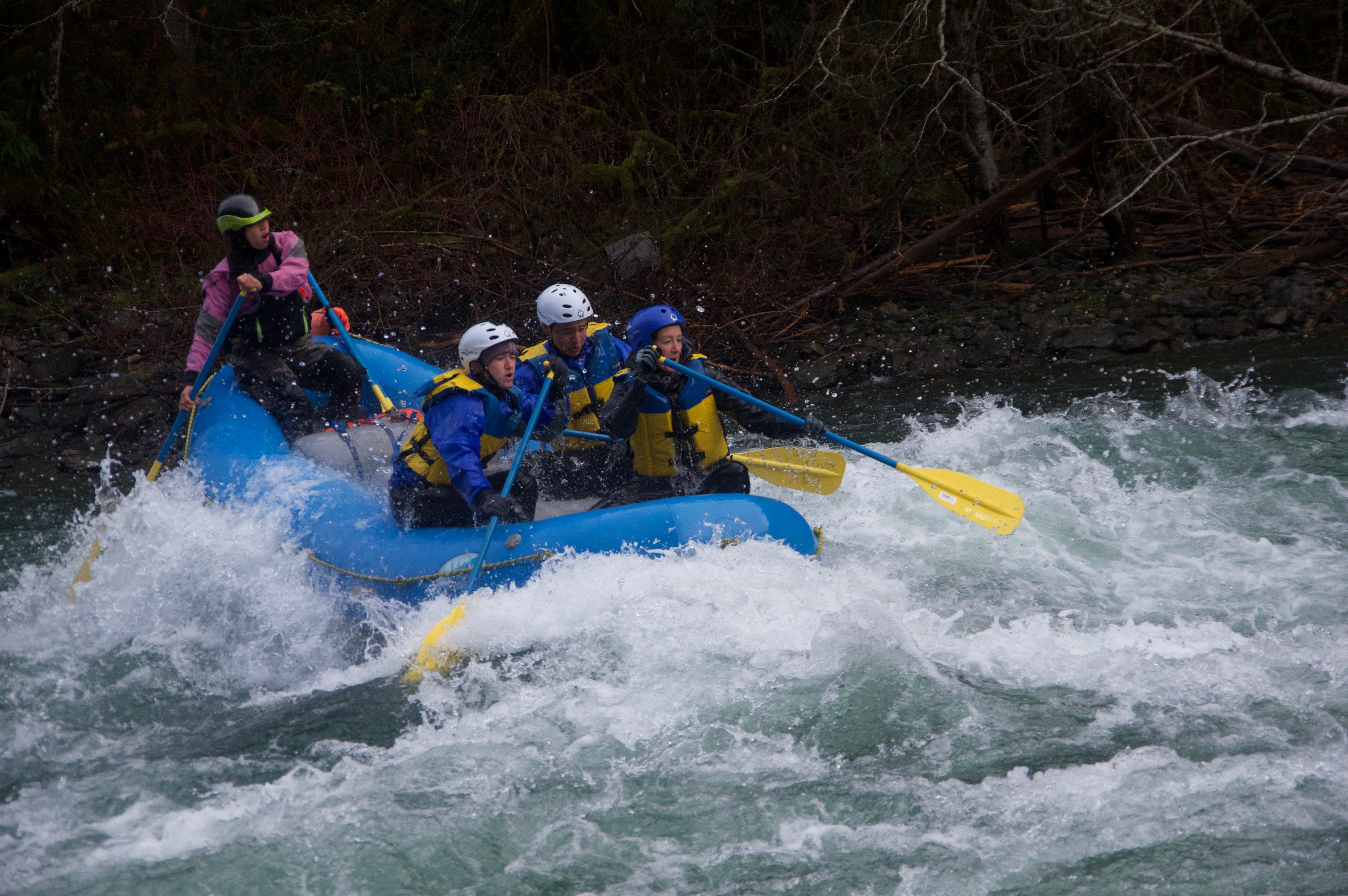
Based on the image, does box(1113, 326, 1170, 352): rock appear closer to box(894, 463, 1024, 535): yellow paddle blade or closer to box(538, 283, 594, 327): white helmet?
box(894, 463, 1024, 535): yellow paddle blade

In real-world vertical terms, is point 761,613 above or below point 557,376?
below

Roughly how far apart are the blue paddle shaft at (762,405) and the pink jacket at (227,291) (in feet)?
7.16

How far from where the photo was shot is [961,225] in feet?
30.9

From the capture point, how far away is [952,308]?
30.9 feet

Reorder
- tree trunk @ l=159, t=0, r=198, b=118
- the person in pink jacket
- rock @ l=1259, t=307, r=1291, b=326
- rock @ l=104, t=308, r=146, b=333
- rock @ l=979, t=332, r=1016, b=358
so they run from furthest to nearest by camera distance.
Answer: tree trunk @ l=159, t=0, r=198, b=118 < rock @ l=104, t=308, r=146, b=333 < rock @ l=979, t=332, r=1016, b=358 < rock @ l=1259, t=307, r=1291, b=326 < the person in pink jacket

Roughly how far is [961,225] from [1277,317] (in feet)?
8.70

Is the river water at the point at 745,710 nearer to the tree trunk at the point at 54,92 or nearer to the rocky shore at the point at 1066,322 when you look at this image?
the rocky shore at the point at 1066,322

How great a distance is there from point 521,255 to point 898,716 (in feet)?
22.5

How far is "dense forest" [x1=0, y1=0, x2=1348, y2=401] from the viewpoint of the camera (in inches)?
364

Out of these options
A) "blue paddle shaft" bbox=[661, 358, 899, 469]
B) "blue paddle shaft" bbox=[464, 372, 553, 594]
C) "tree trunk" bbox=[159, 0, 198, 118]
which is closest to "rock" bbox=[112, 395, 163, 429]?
"tree trunk" bbox=[159, 0, 198, 118]

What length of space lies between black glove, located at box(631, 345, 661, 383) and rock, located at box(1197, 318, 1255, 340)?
581cm

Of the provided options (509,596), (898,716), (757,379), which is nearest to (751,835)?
(898,716)

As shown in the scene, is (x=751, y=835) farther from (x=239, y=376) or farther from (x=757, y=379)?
(x=757, y=379)

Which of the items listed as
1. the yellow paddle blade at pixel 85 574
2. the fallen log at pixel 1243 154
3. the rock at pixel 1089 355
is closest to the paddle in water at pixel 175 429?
the yellow paddle blade at pixel 85 574
